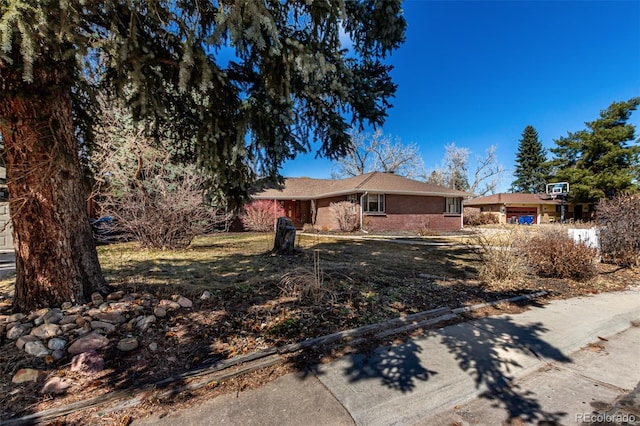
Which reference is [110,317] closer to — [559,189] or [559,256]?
[559,256]

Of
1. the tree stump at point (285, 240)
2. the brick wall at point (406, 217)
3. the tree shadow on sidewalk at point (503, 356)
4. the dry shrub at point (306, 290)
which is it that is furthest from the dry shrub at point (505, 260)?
the brick wall at point (406, 217)

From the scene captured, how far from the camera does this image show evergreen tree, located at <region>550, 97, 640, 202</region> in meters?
25.2

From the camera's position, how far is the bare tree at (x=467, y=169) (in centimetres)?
3700

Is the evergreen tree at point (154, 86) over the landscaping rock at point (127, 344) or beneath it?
over

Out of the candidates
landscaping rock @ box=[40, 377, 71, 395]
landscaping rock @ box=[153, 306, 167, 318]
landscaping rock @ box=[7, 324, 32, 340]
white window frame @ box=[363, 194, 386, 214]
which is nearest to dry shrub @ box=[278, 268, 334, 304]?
landscaping rock @ box=[153, 306, 167, 318]

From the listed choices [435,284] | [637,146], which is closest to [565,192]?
[637,146]

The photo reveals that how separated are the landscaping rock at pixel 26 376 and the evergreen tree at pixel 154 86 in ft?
4.12

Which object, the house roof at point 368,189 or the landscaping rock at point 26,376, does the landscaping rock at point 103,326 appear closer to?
the landscaping rock at point 26,376

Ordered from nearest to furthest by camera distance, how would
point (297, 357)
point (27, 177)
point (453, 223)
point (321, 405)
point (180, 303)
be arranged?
point (321, 405)
point (297, 357)
point (27, 177)
point (180, 303)
point (453, 223)

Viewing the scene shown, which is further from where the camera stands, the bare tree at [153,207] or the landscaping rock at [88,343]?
the bare tree at [153,207]

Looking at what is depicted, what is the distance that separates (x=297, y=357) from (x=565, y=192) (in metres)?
35.1

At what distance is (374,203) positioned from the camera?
1908 centimetres

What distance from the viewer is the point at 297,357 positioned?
9.48ft

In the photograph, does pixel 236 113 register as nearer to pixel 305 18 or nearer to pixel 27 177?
pixel 305 18
